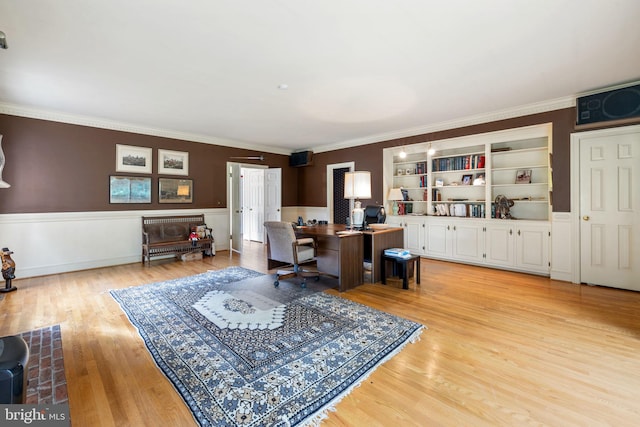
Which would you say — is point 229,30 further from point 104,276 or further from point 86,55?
point 104,276

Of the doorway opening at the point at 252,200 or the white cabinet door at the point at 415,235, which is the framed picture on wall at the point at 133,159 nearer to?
the doorway opening at the point at 252,200

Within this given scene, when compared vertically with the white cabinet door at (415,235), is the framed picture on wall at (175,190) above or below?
above

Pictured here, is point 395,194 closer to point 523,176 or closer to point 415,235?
point 415,235

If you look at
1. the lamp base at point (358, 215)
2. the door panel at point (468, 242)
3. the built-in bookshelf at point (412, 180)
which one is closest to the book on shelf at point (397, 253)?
the lamp base at point (358, 215)

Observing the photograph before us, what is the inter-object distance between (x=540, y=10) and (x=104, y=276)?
6.04m

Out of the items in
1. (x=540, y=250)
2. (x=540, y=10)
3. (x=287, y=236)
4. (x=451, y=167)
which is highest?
(x=540, y=10)

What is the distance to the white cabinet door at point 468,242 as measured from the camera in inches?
193

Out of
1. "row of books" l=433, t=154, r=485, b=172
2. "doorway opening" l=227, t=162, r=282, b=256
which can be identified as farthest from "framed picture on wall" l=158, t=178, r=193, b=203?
"row of books" l=433, t=154, r=485, b=172

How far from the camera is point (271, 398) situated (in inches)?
65.6

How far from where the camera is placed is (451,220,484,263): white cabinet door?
4.90m

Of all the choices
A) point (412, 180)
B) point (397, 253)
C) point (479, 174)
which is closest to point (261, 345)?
point (397, 253)

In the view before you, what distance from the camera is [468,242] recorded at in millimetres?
5031

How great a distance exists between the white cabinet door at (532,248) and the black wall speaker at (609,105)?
1.58 m

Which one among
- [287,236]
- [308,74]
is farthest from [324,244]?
[308,74]
